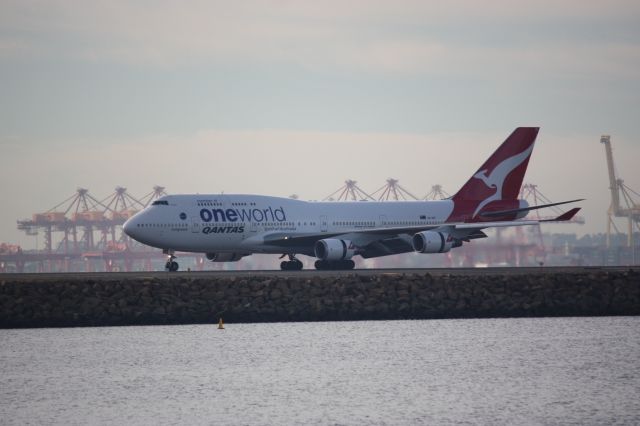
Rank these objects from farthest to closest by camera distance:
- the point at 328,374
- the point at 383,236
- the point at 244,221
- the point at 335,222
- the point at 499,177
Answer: the point at 499,177 → the point at 335,222 → the point at 383,236 → the point at 244,221 → the point at 328,374

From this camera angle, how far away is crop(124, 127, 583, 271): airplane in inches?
2581

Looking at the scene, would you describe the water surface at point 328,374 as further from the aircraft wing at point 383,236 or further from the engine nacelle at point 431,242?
the aircraft wing at point 383,236

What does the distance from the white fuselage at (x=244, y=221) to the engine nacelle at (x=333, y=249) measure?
37.5 inches

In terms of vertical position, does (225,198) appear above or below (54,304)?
above

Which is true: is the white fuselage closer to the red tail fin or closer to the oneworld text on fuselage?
the oneworld text on fuselage

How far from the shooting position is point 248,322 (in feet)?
163

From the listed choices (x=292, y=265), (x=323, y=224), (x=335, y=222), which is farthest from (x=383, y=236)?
(x=292, y=265)

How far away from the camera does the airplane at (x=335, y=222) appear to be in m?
65.6

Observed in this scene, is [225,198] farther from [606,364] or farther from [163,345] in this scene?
[606,364]

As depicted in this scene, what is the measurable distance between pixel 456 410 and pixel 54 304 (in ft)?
78.2

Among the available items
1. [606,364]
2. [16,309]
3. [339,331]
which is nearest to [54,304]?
[16,309]

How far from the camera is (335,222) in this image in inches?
2776

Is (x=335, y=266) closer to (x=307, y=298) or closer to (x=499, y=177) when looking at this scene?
(x=499, y=177)

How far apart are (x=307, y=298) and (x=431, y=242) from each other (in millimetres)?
18332
